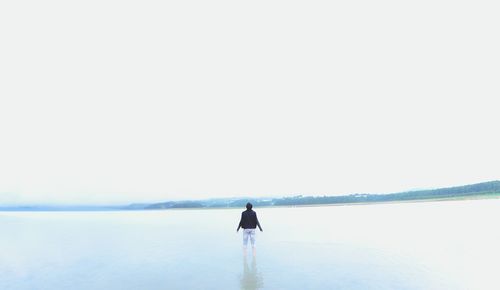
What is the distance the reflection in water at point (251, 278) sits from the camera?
381 inches

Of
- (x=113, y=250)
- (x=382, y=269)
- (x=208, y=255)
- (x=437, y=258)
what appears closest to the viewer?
(x=382, y=269)

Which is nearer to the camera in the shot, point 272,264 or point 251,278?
point 251,278

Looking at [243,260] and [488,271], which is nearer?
[488,271]

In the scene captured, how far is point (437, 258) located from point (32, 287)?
14.0 metres

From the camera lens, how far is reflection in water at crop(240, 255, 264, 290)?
9677mm

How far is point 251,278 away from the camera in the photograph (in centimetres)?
1069

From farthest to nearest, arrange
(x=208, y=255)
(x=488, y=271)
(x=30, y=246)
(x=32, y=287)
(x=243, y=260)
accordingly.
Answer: (x=30, y=246), (x=208, y=255), (x=243, y=260), (x=488, y=271), (x=32, y=287)

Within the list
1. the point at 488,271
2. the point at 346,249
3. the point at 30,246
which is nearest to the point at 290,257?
the point at 346,249

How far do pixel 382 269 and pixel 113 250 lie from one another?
12.8m

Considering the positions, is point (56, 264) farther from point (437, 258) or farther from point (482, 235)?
point (482, 235)

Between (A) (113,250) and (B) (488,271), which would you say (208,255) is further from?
(B) (488,271)

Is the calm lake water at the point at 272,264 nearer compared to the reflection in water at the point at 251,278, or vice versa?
the reflection in water at the point at 251,278

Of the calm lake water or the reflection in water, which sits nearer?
the reflection in water

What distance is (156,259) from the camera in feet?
46.9
